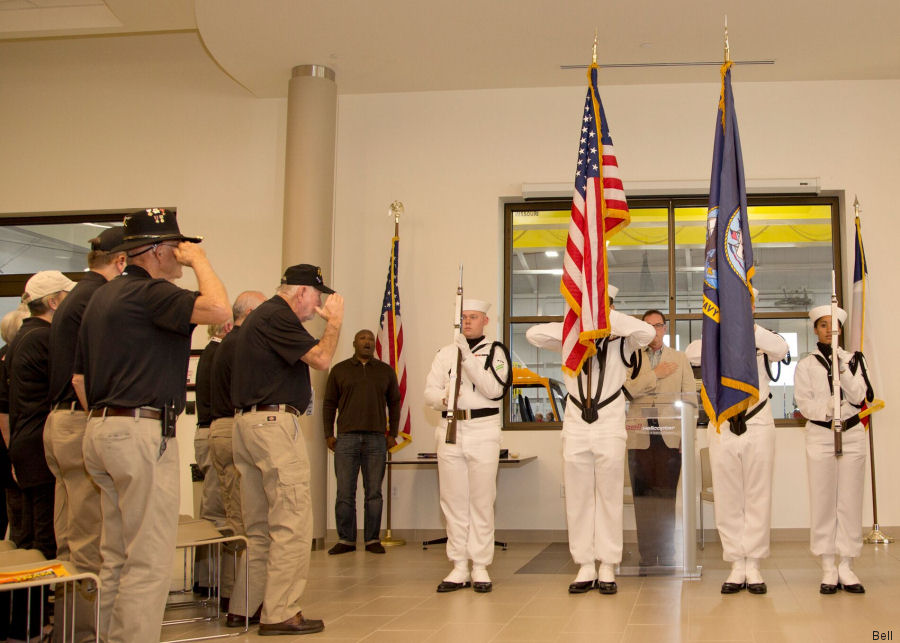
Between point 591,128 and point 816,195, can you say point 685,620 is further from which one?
point 816,195

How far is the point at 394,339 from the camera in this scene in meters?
8.61

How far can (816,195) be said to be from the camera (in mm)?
8914

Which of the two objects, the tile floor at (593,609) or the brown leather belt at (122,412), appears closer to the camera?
the brown leather belt at (122,412)

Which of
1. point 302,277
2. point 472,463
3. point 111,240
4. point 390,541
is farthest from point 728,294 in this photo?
point 390,541

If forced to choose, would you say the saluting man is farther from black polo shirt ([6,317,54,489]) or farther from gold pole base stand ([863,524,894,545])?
gold pole base stand ([863,524,894,545])

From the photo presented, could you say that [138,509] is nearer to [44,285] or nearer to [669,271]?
[44,285]

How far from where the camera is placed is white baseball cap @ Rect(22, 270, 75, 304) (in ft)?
16.0

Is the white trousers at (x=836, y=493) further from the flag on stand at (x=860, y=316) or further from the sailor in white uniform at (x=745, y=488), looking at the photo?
the flag on stand at (x=860, y=316)

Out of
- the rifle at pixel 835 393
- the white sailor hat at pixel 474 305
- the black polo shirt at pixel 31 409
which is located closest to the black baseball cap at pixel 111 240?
the black polo shirt at pixel 31 409

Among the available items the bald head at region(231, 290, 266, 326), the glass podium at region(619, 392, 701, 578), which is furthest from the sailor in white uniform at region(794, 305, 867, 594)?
the bald head at region(231, 290, 266, 326)

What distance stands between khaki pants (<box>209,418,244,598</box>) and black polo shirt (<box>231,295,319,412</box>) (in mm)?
874

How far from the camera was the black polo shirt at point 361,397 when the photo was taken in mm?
8070

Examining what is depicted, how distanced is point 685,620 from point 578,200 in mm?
2662

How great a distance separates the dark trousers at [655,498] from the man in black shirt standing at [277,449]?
254 centimetres
